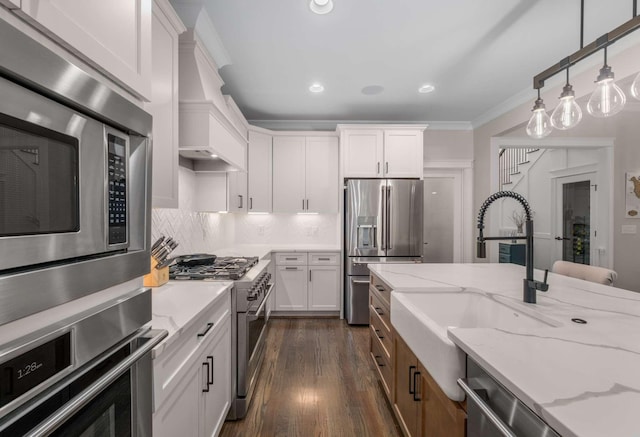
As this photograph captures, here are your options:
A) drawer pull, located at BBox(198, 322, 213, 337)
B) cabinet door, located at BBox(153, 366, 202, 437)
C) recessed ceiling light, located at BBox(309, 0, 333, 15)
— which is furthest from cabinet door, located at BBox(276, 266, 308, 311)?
recessed ceiling light, located at BBox(309, 0, 333, 15)

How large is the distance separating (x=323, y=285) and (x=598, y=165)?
4024 millimetres

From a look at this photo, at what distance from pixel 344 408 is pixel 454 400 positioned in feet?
4.29

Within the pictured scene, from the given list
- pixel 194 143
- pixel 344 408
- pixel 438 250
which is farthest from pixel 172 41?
pixel 438 250

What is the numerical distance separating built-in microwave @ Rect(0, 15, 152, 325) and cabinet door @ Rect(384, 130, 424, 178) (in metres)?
3.41

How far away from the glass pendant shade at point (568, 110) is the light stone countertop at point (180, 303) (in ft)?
7.45

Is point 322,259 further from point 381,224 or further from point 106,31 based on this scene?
point 106,31

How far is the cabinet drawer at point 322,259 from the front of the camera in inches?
152

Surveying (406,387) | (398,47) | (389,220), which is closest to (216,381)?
(406,387)

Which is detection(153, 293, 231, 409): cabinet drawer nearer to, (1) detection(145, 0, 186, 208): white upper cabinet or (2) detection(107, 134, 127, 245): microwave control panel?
(2) detection(107, 134, 127, 245): microwave control panel

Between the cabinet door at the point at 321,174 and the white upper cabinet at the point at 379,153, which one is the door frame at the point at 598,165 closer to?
the white upper cabinet at the point at 379,153

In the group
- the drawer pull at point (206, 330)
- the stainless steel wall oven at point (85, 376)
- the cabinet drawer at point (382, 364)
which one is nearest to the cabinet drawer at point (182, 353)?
the drawer pull at point (206, 330)

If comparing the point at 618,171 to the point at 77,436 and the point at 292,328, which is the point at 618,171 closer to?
the point at 292,328

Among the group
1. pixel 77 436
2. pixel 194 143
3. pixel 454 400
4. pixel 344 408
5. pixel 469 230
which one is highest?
pixel 194 143

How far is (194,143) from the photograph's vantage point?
77.2 inches
